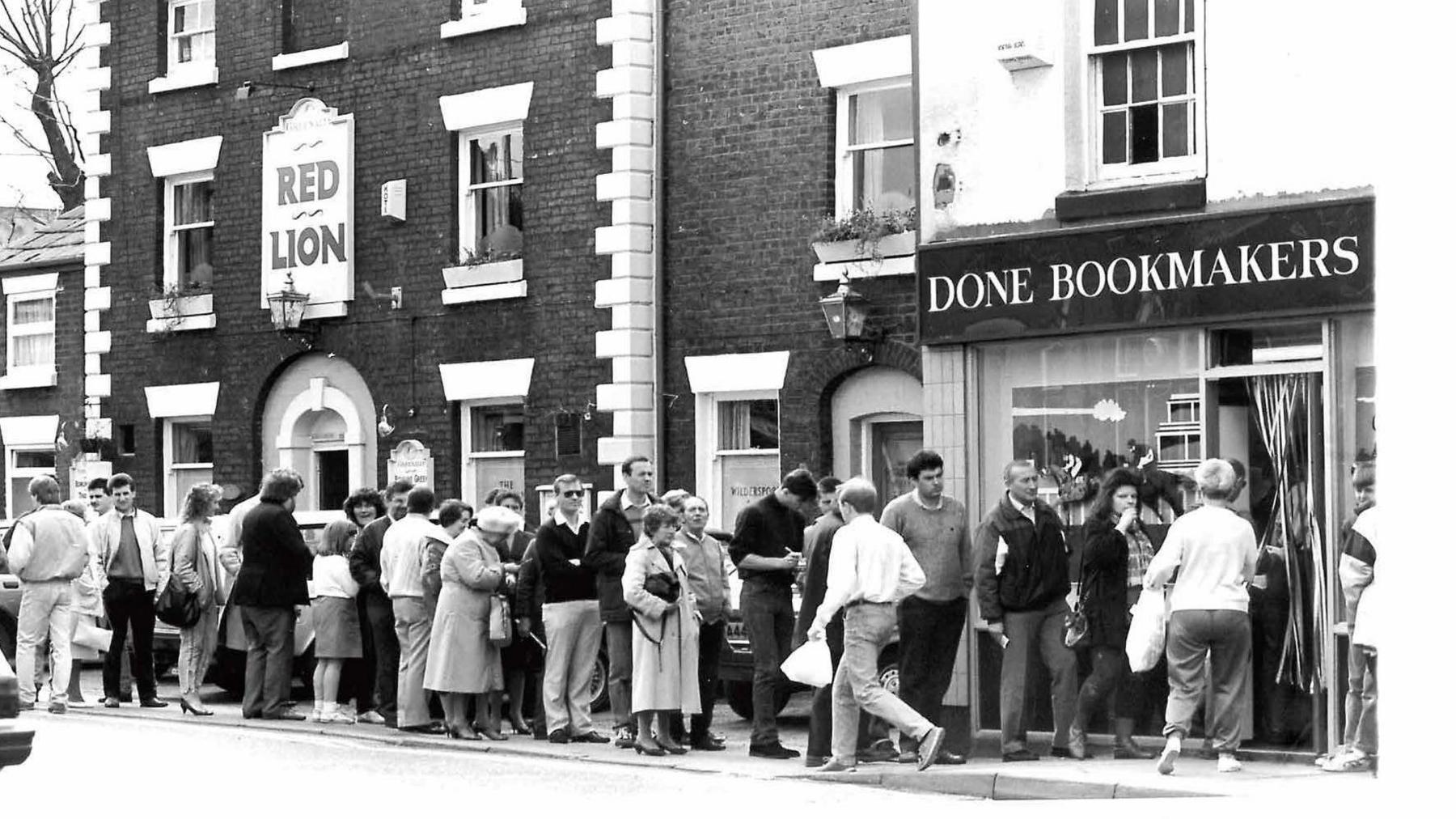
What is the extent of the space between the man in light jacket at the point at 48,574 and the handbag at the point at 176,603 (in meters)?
0.69

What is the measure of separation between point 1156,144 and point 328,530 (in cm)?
715

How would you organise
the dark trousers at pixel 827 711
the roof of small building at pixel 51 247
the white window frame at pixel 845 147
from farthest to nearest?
the roof of small building at pixel 51 247 → the white window frame at pixel 845 147 → the dark trousers at pixel 827 711

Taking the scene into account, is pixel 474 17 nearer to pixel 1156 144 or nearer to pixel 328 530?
pixel 328 530

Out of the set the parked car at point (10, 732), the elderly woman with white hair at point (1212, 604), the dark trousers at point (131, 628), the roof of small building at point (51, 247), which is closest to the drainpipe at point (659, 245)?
the dark trousers at point (131, 628)

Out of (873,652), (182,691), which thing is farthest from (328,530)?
(873,652)

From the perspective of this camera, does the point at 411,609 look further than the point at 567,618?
Yes

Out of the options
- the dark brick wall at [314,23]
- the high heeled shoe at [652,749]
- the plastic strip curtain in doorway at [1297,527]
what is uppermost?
the dark brick wall at [314,23]

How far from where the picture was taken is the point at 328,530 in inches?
673

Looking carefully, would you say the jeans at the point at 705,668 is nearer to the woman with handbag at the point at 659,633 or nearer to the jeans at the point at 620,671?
the woman with handbag at the point at 659,633

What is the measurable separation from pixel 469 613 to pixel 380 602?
1.28 metres

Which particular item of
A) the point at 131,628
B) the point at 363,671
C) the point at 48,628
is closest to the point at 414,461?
the point at 131,628

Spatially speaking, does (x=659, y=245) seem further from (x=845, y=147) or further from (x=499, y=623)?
(x=499, y=623)

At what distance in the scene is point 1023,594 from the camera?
13422mm

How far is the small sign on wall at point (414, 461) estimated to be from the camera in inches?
902
